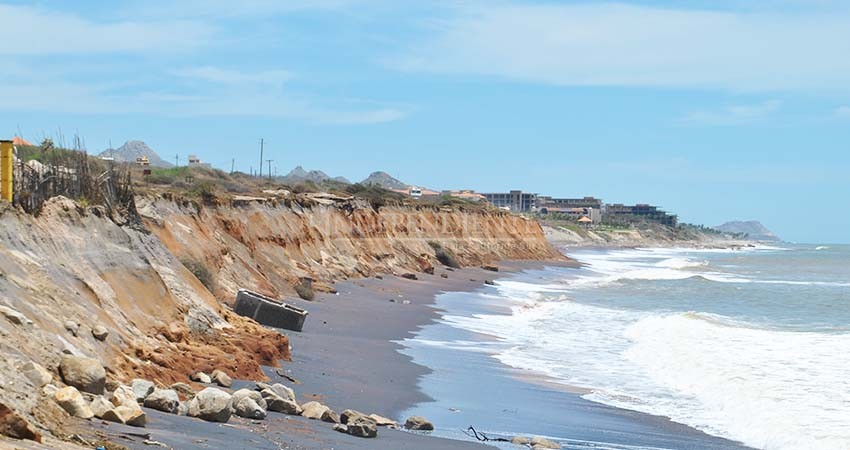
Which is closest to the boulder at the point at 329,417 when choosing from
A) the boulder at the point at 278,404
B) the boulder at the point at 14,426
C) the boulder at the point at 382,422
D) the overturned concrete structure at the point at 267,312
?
the boulder at the point at 278,404

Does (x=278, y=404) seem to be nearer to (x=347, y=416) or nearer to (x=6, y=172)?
(x=347, y=416)

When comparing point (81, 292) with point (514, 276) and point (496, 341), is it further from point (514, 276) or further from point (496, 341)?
point (514, 276)

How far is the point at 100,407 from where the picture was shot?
871 centimetres

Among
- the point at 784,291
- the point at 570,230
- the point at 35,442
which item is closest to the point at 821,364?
the point at 35,442

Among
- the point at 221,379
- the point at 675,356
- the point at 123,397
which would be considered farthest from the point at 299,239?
the point at 123,397

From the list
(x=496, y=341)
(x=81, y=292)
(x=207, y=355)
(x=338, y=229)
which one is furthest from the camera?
(x=338, y=229)

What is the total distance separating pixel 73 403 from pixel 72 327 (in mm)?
2472

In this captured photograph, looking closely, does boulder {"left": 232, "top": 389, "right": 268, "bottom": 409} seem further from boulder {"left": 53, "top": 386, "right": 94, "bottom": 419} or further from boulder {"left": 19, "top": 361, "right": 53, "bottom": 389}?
boulder {"left": 19, "top": 361, "right": 53, "bottom": 389}

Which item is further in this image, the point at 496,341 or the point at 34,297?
the point at 496,341

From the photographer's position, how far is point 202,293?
1631cm

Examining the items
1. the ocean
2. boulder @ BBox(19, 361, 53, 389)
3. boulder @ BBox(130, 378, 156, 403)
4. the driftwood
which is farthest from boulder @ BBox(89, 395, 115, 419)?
the ocean

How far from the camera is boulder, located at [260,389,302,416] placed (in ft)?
37.1

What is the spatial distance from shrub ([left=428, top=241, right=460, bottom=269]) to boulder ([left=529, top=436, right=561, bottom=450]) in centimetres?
4171

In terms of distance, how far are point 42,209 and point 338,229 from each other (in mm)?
27274
